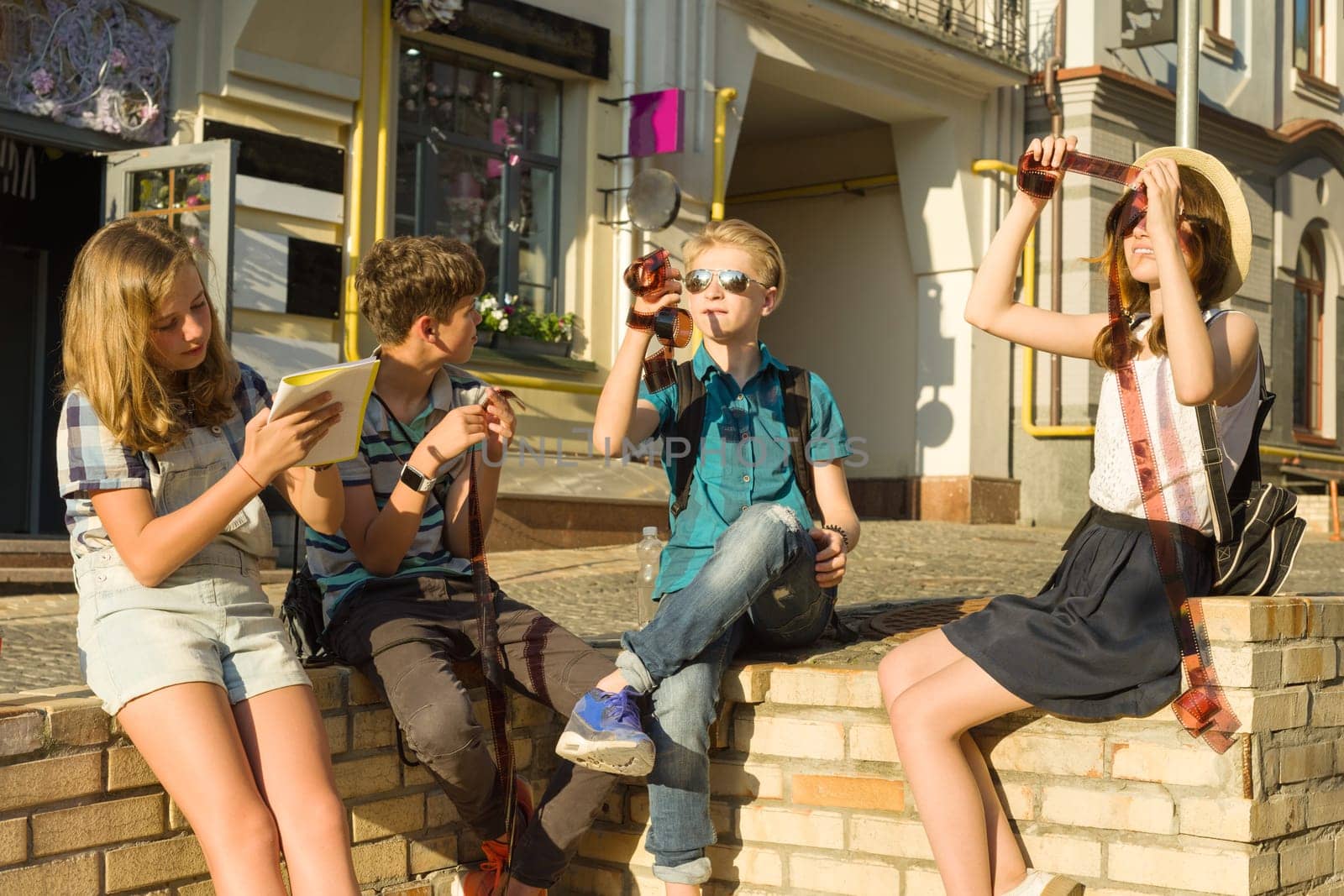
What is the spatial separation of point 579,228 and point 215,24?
11.3 ft

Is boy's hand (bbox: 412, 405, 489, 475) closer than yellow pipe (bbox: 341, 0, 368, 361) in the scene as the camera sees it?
Yes

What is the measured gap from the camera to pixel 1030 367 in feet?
51.5

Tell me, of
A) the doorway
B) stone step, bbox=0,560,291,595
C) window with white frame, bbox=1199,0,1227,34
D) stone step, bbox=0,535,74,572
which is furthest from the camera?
window with white frame, bbox=1199,0,1227,34

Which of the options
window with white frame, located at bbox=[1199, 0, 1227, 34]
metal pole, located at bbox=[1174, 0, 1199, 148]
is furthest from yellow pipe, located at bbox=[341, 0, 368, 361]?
window with white frame, located at bbox=[1199, 0, 1227, 34]

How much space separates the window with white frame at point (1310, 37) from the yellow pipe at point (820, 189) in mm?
6293

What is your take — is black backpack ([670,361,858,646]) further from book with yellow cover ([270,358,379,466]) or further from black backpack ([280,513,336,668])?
book with yellow cover ([270,358,379,466])

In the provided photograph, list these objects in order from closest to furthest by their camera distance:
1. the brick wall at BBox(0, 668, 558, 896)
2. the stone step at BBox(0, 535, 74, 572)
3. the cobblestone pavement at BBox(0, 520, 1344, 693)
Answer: the brick wall at BBox(0, 668, 558, 896), the cobblestone pavement at BBox(0, 520, 1344, 693), the stone step at BBox(0, 535, 74, 572)

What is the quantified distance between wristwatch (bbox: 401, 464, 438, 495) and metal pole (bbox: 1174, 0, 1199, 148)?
18.9 ft

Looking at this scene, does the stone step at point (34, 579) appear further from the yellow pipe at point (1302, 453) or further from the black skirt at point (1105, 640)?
the yellow pipe at point (1302, 453)

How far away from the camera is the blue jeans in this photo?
383cm

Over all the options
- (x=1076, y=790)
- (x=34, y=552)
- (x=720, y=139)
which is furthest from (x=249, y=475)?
(x=720, y=139)

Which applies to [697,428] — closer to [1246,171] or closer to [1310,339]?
[1246,171]

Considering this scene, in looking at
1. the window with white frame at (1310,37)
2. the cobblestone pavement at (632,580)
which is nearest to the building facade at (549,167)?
the cobblestone pavement at (632,580)

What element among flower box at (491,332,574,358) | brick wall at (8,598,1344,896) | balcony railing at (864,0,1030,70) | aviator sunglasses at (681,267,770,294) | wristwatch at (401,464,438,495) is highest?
balcony railing at (864,0,1030,70)
